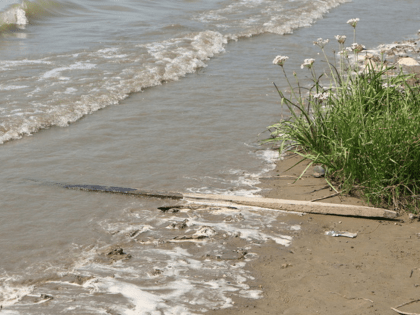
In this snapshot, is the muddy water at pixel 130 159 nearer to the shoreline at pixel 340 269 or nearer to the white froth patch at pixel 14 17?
the shoreline at pixel 340 269

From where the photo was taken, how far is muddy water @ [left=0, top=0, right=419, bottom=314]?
3.62 metres

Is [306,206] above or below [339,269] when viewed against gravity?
above

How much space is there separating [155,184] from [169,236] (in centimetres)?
108

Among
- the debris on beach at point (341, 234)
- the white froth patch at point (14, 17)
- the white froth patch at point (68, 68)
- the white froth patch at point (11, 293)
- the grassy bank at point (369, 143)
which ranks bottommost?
the white froth patch at point (11, 293)

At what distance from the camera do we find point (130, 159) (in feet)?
19.1

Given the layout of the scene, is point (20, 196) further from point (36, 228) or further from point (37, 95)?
point (37, 95)

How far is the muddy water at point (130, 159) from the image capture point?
3.62 m

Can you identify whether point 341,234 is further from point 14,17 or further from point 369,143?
point 14,17

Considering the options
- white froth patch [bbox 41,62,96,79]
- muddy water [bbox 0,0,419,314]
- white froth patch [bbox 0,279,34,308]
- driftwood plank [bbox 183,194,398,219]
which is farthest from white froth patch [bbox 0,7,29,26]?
white froth patch [bbox 0,279,34,308]

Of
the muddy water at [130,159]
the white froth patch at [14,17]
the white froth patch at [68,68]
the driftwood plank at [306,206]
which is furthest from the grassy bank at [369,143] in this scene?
the white froth patch at [14,17]

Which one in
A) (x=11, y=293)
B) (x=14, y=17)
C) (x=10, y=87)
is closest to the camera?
(x=11, y=293)

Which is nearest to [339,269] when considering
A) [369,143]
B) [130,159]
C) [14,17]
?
[369,143]

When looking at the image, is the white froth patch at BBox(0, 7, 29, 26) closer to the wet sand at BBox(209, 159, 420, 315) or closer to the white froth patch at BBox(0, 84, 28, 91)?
the white froth patch at BBox(0, 84, 28, 91)

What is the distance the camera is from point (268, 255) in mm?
3955
